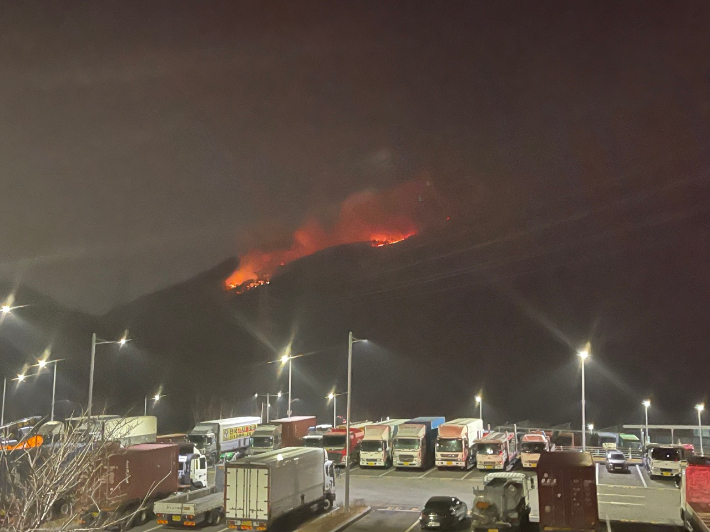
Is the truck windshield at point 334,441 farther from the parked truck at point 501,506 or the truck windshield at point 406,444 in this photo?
the parked truck at point 501,506

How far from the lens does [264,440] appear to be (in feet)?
144

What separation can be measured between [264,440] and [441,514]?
23263mm

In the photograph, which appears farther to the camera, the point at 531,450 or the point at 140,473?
the point at 531,450

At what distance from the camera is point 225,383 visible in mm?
87000

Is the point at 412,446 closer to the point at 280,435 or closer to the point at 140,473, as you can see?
the point at 280,435

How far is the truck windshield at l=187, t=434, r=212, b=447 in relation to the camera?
4384 centimetres

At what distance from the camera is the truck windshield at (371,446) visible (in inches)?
1609

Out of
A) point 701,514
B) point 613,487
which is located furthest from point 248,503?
point 613,487

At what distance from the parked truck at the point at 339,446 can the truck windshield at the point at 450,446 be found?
552cm

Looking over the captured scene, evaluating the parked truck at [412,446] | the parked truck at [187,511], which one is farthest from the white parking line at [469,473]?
the parked truck at [187,511]

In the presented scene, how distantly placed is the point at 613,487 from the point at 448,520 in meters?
16.5

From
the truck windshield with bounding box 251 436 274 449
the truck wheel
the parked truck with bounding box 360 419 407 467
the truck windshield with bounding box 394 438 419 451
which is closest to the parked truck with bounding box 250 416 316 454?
the truck windshield with bounding box 251 436 274 449

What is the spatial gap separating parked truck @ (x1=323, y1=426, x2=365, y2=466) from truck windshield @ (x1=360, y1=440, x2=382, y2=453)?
1067 millimetres

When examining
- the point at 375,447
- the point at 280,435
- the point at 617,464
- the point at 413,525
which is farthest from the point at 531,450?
the point at 413,525
